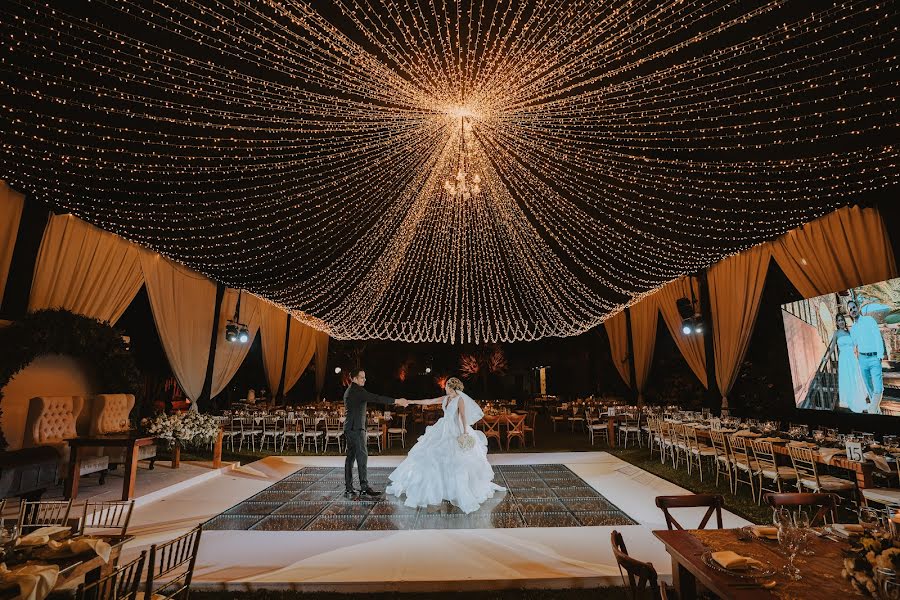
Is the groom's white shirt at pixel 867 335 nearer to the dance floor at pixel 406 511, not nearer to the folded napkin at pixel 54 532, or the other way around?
the dance floor at pixel 406 511

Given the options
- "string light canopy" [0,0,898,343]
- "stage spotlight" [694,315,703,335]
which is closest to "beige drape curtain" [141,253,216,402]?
"string light canopy" [0,0,898,343]

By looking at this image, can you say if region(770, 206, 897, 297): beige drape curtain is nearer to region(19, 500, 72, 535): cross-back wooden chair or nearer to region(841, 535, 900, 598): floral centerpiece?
region(841, 535, 900, 598): floral centerpiece

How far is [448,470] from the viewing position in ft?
18.2

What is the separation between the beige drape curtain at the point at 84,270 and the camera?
20.5ft

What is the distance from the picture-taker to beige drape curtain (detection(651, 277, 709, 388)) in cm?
1058

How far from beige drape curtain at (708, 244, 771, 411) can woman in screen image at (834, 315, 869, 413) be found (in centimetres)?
198

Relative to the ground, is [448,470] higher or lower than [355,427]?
lower

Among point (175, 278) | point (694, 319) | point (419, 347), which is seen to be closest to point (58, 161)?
point (175, 278)

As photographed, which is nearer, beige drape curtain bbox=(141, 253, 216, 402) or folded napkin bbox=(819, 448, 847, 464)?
folded napkin bbox=(819, 448, 847, 464)

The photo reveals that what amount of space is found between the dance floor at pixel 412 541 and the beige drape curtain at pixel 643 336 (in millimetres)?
7627

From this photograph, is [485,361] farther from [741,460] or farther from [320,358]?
[741,460]

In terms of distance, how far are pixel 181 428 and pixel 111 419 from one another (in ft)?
4.18

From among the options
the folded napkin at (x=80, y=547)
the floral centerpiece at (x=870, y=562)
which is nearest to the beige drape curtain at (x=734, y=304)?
the floral centerpiece at (x=870, y=562)

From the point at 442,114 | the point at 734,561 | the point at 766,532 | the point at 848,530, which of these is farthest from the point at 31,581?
the point at 442,114
